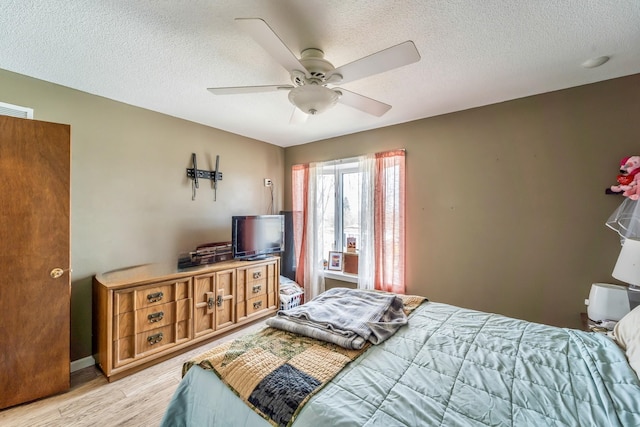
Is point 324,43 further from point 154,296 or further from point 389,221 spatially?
point 154,296

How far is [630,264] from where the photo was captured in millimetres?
1648

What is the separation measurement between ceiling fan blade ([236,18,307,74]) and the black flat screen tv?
6.66ft

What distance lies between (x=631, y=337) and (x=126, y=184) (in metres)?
3.72

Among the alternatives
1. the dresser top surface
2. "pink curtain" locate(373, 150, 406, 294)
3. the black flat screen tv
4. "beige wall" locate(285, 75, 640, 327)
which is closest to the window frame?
"pink curtain" locate(373, 150, 406, 294)

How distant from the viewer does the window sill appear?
3408mm

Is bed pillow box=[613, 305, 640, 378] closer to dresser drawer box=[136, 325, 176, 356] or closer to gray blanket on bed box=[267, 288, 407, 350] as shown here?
gray blanket on bed box=[267, 288, 407, 350]

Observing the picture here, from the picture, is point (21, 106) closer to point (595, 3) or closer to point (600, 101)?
point (595, 3)

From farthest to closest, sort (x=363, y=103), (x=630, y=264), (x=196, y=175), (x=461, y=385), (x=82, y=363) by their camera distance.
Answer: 1. (x=196, y=175)
2. (x=82, y=363)
3. (x=363, y=103)
4. (x=630, y=264)
5. (x=461, y=385)

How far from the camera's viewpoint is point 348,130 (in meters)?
3.36

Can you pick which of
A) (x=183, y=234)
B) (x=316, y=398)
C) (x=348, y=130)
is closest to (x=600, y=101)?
(x=348, y=130)

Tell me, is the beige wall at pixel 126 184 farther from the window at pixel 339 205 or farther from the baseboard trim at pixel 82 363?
the window at pixel 339 205

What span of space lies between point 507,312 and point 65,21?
3881 millimetres

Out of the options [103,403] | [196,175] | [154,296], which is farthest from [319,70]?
[103,403]

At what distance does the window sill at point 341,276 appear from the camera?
3408 mm
